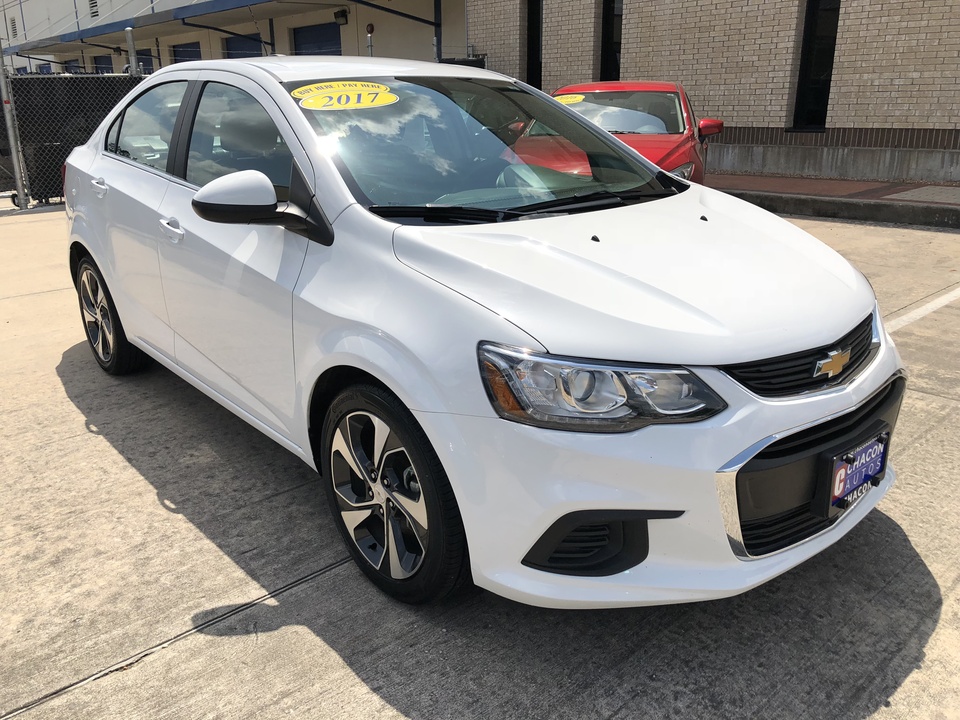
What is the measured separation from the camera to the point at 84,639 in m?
2.52

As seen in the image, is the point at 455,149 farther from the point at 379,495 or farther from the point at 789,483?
the point at 789,483

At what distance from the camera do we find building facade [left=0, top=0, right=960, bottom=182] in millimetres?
11383

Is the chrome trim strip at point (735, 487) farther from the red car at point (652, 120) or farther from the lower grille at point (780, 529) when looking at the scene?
the red car at point (652, 120)

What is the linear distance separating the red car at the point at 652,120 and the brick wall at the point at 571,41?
606 cm

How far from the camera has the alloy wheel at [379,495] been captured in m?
2.45

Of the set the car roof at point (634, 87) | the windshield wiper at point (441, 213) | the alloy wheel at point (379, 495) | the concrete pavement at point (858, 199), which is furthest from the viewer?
the car roof at point (634, 87)

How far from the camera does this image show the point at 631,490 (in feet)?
6.75

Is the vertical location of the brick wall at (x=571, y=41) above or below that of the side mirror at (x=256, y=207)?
above

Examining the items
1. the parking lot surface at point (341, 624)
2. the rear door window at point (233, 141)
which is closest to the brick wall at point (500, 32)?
the rear door window at point (233, 141)

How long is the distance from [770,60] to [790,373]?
12229 mm

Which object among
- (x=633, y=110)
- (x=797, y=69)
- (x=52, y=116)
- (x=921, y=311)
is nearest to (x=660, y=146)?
(x=633, y=110)

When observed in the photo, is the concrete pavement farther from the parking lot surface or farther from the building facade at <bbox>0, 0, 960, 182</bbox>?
the parking lot surface

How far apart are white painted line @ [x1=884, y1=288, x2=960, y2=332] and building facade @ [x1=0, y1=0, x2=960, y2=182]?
631 cm

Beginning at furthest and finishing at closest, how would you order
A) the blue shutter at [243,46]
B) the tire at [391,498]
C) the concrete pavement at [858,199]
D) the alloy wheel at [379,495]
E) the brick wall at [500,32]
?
the blue shutter at [243,46] < the brick wall at [500,32] < the concrete pavement at [858,199] < the alloy wheel at [379,495] < the tire at [391,498]
